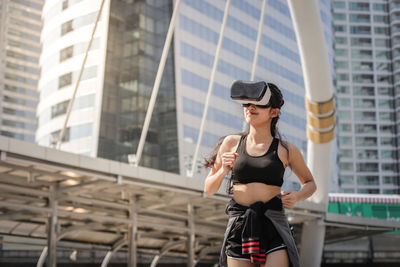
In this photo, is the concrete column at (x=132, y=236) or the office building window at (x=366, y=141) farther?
the office building window at (x=366, y=141)

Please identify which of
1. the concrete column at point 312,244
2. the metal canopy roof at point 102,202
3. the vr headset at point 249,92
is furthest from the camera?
the concrete column at point 312,244

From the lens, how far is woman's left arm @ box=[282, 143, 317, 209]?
3842 millimetres

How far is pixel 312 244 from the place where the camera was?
996 inches

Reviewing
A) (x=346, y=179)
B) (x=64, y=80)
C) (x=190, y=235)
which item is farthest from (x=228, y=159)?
(x=346, y=179)

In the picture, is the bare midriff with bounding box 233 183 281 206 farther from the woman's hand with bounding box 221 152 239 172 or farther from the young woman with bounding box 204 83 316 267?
the woman's hand with bounding box 221 152 239 172

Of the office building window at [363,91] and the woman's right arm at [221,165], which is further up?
the office building window at [363,91]

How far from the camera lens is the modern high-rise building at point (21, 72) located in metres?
67.2

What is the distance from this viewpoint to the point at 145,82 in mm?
59531

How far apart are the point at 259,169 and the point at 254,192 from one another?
14 centimetres

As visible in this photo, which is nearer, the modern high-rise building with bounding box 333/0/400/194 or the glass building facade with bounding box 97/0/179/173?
the glass building facade with bounding box 97/0/179/173

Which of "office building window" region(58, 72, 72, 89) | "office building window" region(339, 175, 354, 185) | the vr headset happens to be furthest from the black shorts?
→ "office building window" region(339, 175, 354, 185)

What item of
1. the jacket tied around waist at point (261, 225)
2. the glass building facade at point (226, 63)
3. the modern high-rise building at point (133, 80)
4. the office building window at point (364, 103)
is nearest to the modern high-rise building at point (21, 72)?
the modern high-rise building at point (133, 80)

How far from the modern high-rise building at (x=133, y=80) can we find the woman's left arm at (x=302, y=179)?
50615 mm

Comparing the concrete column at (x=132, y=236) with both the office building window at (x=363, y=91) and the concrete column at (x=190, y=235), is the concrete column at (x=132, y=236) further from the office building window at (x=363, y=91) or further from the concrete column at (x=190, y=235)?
the office building window at (x=363, y=91)
